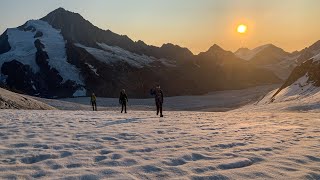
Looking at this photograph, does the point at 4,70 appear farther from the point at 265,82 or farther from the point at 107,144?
the point at 107,144

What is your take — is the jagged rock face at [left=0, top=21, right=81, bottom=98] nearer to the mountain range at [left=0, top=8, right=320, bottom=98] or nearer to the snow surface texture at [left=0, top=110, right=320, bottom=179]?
the mountain range at [left=0, top=8, right=320, bottom=98]

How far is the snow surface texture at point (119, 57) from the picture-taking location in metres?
128

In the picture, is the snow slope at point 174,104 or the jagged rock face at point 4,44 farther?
the jagged rock face at point 4,44

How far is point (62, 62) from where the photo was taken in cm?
11738

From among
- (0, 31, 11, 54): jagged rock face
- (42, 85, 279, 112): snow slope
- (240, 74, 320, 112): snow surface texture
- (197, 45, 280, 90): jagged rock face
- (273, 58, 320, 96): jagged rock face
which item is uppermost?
(0, 31, 11, 54): jagged rock face

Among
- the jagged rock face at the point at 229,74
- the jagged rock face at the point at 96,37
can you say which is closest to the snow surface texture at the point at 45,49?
the jagged rock face at the point at 96,37

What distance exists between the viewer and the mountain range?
110562 mm

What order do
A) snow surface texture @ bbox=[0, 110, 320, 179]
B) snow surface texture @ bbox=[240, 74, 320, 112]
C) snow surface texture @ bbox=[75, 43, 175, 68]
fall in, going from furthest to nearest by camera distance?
snow surface texture @ bbox=[75, 43, 175, 68] → snow surface texture @ bbox=[240, 74, 320, 112] → snow surface texture @ bbox=[0, 110, 320, 179]

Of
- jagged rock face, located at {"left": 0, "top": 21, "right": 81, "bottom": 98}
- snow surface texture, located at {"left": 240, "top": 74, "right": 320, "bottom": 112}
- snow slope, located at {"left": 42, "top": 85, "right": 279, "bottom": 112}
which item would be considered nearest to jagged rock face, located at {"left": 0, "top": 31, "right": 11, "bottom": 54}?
jagged rock face, located at {"left": 0, "top": 21, "right": 81, "bottom": 98}

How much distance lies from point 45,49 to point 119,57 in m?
24.9

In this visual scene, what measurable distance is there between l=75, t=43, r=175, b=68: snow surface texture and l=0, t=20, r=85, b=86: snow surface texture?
10030 mm

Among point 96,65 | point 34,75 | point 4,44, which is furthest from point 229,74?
point 4,44

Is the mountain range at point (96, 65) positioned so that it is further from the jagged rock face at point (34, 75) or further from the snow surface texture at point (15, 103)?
the snow surface texture at point (15, 103)

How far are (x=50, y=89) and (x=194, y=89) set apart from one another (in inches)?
1731
